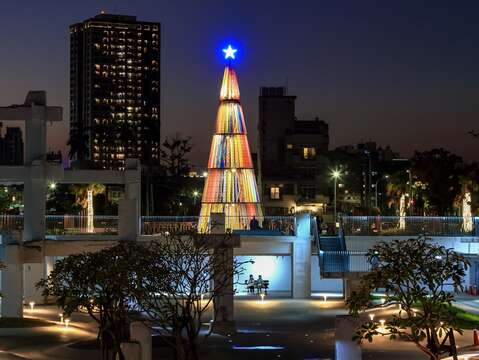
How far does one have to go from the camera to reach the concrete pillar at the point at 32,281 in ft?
144

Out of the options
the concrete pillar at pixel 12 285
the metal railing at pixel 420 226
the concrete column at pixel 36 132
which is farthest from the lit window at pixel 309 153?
the concrete pillar at pixel 12 285

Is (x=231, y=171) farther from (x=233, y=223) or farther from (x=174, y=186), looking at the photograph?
(x=174, y=186)

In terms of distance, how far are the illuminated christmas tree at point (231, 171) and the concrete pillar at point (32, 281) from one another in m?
12.3

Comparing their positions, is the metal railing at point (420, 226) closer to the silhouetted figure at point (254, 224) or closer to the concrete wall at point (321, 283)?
the concrete wall at point (321, 283)

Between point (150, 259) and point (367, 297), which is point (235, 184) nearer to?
point (150, 259)

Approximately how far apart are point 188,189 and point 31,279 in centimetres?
7292

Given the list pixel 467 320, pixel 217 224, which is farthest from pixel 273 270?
pixel 467 320

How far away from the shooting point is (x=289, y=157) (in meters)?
121

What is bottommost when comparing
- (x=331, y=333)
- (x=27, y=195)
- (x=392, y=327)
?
(x=331, y=333)

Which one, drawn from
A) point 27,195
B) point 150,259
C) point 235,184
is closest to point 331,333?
point 150,259

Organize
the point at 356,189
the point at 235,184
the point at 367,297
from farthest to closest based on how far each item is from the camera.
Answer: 1. the point at 356,189
2. the point at 235,184
3. the point at 367,297

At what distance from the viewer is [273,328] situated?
36281 mm

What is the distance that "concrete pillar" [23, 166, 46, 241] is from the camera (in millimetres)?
42428

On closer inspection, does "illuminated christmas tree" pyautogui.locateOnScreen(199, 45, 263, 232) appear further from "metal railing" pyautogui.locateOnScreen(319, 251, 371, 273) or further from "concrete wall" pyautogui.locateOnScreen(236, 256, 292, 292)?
"metal railing" pyautogui.locateOnScreen(319, 251, 371, 273)
